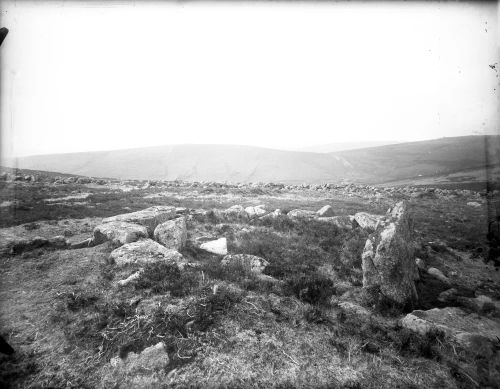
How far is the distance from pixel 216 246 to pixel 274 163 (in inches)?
2822

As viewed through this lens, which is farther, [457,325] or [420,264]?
[420,264]

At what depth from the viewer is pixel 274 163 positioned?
79875mm

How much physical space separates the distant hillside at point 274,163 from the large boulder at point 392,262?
57239 millimetres

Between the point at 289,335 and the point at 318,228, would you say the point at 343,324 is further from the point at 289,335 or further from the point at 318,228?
the point at 318,228

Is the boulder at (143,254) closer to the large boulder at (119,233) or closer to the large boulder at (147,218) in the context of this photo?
the large boulder at (119,233)

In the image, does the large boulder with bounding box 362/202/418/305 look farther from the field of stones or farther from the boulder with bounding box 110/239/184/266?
the boulder with bounding box 110/239/184/266

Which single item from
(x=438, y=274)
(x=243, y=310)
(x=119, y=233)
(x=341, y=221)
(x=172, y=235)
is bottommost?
(x=438, y=274)

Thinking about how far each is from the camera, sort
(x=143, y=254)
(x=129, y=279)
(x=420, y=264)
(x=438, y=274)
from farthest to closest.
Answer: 1. (x=420, y=264)
2. (x=438, y=274)
3. (x=143, y=254)
4. (x=129, y=279)

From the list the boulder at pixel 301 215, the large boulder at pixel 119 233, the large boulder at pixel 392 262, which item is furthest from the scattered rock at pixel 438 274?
the large boulder at pixel 119 233

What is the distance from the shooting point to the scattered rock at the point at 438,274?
8759 millimetres

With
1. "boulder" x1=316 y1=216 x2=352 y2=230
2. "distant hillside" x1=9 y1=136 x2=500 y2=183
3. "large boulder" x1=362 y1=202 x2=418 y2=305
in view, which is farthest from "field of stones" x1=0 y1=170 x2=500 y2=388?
"distant hillside" x1=9 y1=136 x2=500 y2=183

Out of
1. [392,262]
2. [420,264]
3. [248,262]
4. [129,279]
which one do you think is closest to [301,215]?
[420,264]

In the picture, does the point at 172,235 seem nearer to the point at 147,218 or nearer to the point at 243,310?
the point at 147,218

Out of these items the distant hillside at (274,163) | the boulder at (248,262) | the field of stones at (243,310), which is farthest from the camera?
the distant hillside at (274,163)
